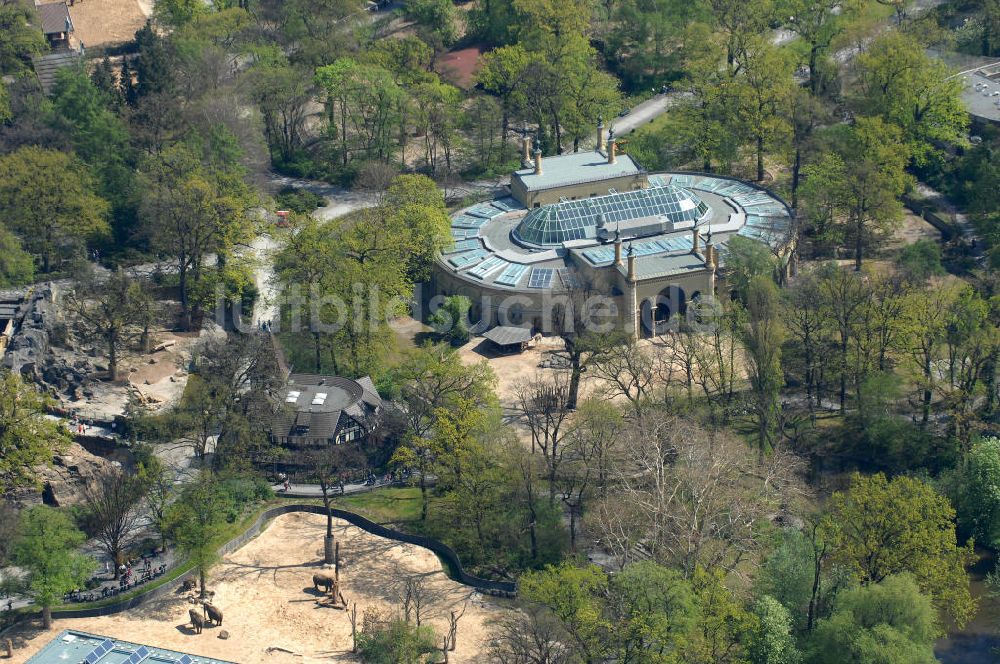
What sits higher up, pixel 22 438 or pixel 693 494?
pixel 22 438

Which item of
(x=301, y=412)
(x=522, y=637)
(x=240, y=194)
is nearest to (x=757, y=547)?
(x=522, y=637)

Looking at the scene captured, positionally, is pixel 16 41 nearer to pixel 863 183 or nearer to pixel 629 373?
pixel 629 373

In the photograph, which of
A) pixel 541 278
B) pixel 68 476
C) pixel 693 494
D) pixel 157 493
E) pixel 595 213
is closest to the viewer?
pixel 693 494

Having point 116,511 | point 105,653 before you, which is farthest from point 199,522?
point 105,653

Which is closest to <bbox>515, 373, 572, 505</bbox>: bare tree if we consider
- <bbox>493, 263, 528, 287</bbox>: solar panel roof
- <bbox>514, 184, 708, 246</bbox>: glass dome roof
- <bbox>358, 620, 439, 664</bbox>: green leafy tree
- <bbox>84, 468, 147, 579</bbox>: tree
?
<bbox>493, 263, 528, 287</bbox>: solar panel roof

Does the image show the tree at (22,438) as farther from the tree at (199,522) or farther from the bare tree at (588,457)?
the bare tree at (588,457)
